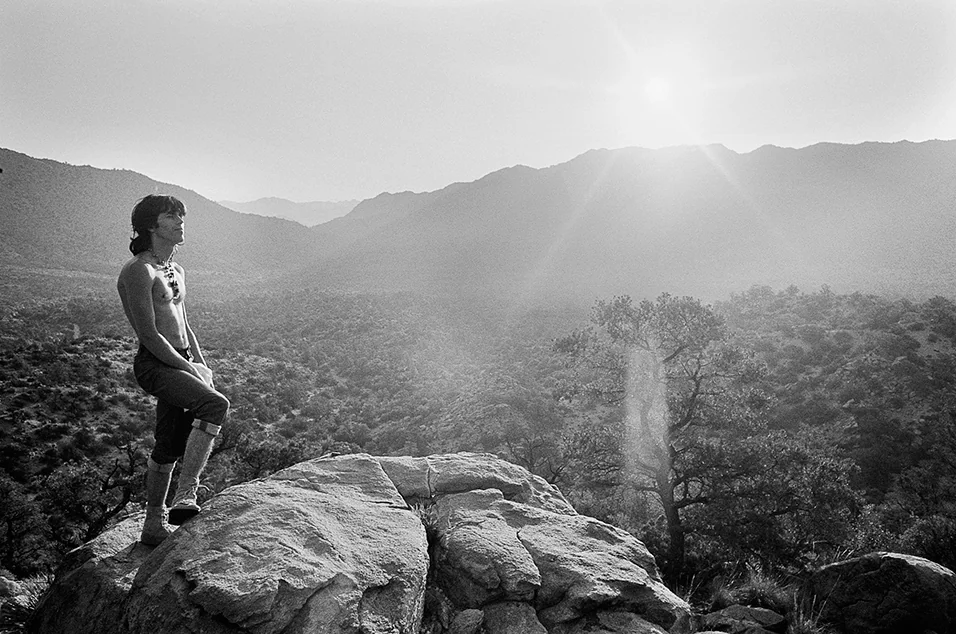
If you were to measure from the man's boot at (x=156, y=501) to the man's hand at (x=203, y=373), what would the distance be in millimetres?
720

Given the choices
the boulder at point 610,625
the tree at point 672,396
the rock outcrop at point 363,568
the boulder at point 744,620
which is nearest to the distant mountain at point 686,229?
the tree at point 672,396

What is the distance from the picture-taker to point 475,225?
412 ft

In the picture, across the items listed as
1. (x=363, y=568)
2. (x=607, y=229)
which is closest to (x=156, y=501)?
(x=363, y=568)

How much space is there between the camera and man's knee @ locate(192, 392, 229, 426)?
3965 millimetres

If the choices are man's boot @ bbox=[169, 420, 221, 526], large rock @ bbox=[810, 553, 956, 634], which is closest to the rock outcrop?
man's boot @ bbox=[169, 420, 221, 526]

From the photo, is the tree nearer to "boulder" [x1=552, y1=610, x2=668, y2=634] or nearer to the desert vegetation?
the desert vegetation

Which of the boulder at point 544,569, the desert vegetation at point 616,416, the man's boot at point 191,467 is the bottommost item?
the desert vegetation at point 616,416

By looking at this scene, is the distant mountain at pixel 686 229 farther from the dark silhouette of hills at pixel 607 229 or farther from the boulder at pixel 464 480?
the boulder at pixel 464 480

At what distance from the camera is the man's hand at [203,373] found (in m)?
4.25

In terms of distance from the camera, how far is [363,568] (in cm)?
386

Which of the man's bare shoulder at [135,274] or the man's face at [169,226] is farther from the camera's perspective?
the man's face at [169,226]

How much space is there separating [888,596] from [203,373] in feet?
28.7

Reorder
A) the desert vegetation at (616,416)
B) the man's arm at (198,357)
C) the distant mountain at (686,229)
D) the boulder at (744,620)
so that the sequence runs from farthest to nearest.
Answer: the distant mountain at (686,229) → the desert vegetation at (616,416) → the boulder at (744,620) → the man's arm at (198,357)

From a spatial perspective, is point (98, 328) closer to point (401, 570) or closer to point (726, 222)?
point (401, 570)
